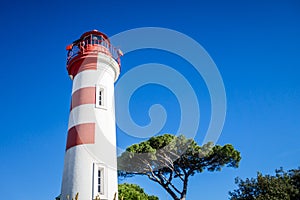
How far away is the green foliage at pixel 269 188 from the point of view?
15055 mm

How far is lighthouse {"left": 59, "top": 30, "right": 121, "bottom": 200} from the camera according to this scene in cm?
1036

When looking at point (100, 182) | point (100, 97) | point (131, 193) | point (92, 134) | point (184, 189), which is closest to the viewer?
point (100, 182)

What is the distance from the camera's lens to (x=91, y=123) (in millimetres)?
11109

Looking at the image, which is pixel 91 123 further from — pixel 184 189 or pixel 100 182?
pixel 184 189

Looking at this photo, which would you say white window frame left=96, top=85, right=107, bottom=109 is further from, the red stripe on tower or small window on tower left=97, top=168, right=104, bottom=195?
small window on tower left=97, top=168, right=104, bottom=195

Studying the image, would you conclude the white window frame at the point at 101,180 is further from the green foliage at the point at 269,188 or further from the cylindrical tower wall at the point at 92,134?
the green foliage at the point at 269,188

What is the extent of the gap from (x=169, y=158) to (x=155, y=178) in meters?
1.59

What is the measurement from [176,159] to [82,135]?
10349 millimetres

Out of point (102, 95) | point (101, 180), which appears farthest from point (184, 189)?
point (102, 95)

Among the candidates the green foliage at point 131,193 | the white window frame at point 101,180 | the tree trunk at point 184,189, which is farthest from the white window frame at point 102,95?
the tree trunk at point 184,189

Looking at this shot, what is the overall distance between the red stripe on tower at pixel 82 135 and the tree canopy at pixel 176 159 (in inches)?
362

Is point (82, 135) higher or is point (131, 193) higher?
point (131, 193)

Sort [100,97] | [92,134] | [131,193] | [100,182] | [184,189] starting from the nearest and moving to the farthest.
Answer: [100,182] < [92,134] < [100,97] < [131,193] < [184,189]

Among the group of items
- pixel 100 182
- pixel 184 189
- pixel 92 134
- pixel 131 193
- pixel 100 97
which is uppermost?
pixel 100 97
